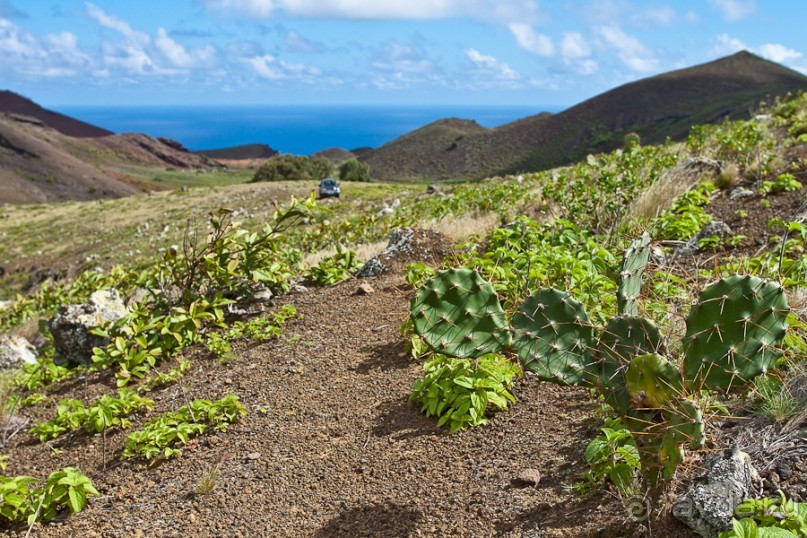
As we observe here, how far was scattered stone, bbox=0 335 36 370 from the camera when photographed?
6.59m

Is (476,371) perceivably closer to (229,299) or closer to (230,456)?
(230,456)

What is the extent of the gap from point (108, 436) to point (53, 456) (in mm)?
354

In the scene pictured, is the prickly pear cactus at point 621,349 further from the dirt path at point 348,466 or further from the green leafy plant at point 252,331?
the green leafy plant at point 252,331

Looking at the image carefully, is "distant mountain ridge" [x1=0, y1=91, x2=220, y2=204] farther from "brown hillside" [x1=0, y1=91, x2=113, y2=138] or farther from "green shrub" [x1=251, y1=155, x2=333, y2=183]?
"green shrub" [x1=251, y1=155, x2=333, y2=183]

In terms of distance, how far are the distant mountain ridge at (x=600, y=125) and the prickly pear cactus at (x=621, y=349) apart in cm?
5940

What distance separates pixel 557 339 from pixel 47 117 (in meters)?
119

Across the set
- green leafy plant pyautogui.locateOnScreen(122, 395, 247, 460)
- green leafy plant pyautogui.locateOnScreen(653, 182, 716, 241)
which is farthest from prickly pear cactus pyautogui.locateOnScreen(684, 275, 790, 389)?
green leafy plant pyautogui.locateOnScreen(653, 182, 716, 241)

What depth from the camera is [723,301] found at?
2514 mm

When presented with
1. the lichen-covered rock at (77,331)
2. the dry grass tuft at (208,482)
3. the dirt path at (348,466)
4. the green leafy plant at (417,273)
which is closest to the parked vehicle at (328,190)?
the lichen-covered rock at (77,331)

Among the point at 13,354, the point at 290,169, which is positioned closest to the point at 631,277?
the point at 13,354

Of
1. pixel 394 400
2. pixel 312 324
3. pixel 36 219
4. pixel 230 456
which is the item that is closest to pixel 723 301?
pixel 394 400

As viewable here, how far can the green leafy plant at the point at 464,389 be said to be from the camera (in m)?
3.62

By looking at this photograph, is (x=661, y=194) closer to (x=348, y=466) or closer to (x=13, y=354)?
(x=348, y=466)

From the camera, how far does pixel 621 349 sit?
2814mm
